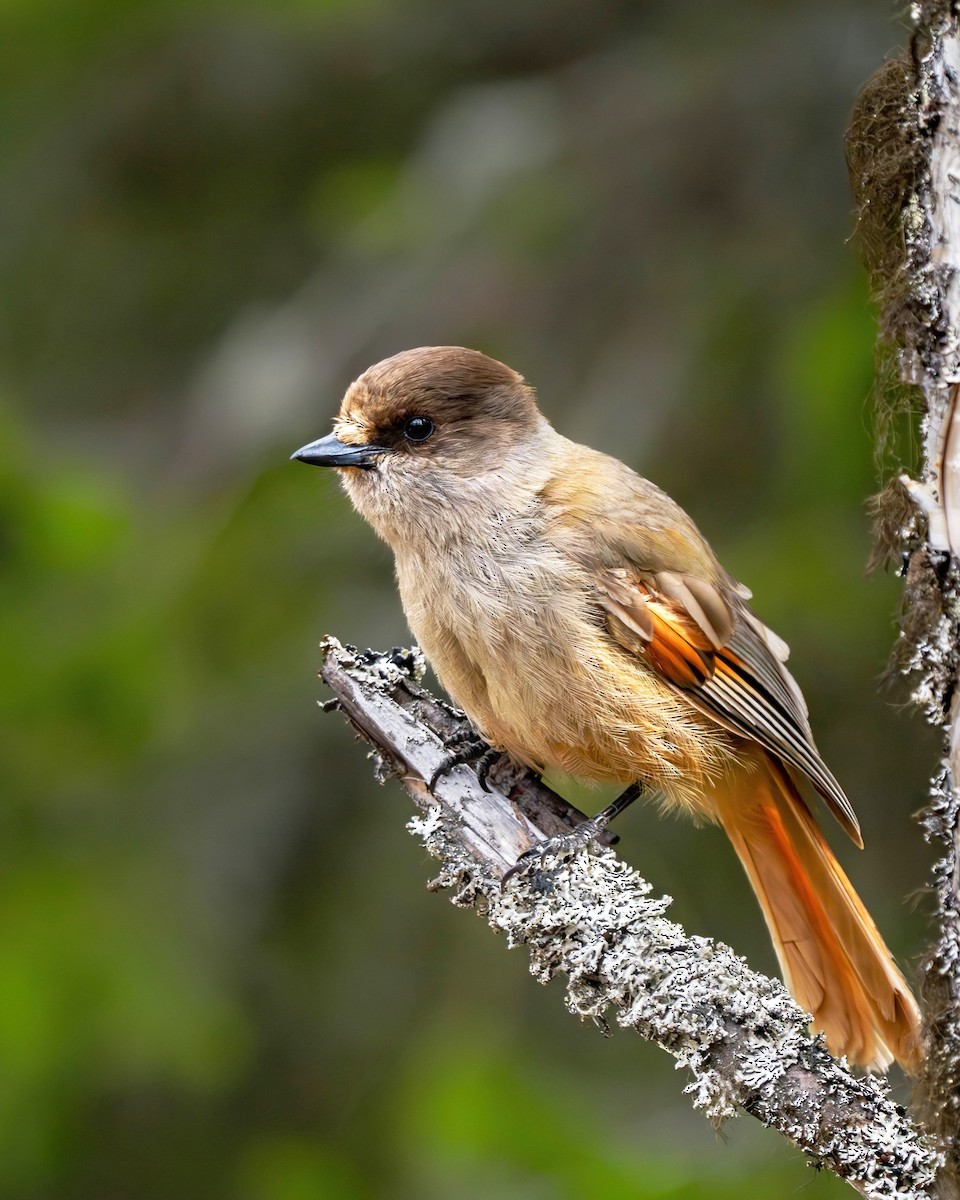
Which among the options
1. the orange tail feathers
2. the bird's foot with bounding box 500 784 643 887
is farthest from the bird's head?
the orange tail feathers

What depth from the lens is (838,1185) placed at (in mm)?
3920

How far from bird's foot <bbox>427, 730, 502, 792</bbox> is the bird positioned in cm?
3

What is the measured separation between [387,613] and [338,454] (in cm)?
107

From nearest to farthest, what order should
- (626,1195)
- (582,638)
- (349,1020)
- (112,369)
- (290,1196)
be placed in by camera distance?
(582,638), (626,1195), (290,1196), (349,1020), (112,369)

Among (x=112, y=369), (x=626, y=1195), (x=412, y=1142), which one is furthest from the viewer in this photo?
(x=112, y=369)

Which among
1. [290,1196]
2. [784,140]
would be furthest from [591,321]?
[290,1196]

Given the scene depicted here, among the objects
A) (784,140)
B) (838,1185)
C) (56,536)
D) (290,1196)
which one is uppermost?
(784,140)

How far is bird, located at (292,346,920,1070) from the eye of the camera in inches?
130

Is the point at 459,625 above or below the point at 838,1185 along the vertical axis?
above

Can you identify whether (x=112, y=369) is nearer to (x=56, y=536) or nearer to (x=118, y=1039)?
(x=56, y=536)

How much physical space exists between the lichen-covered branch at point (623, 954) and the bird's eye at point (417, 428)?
0.58 m

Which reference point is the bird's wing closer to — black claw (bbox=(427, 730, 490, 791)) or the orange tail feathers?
the orange tail feathers

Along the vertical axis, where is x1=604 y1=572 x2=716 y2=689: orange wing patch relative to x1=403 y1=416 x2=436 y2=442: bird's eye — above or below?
below

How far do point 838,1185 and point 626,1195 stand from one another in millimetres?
620
